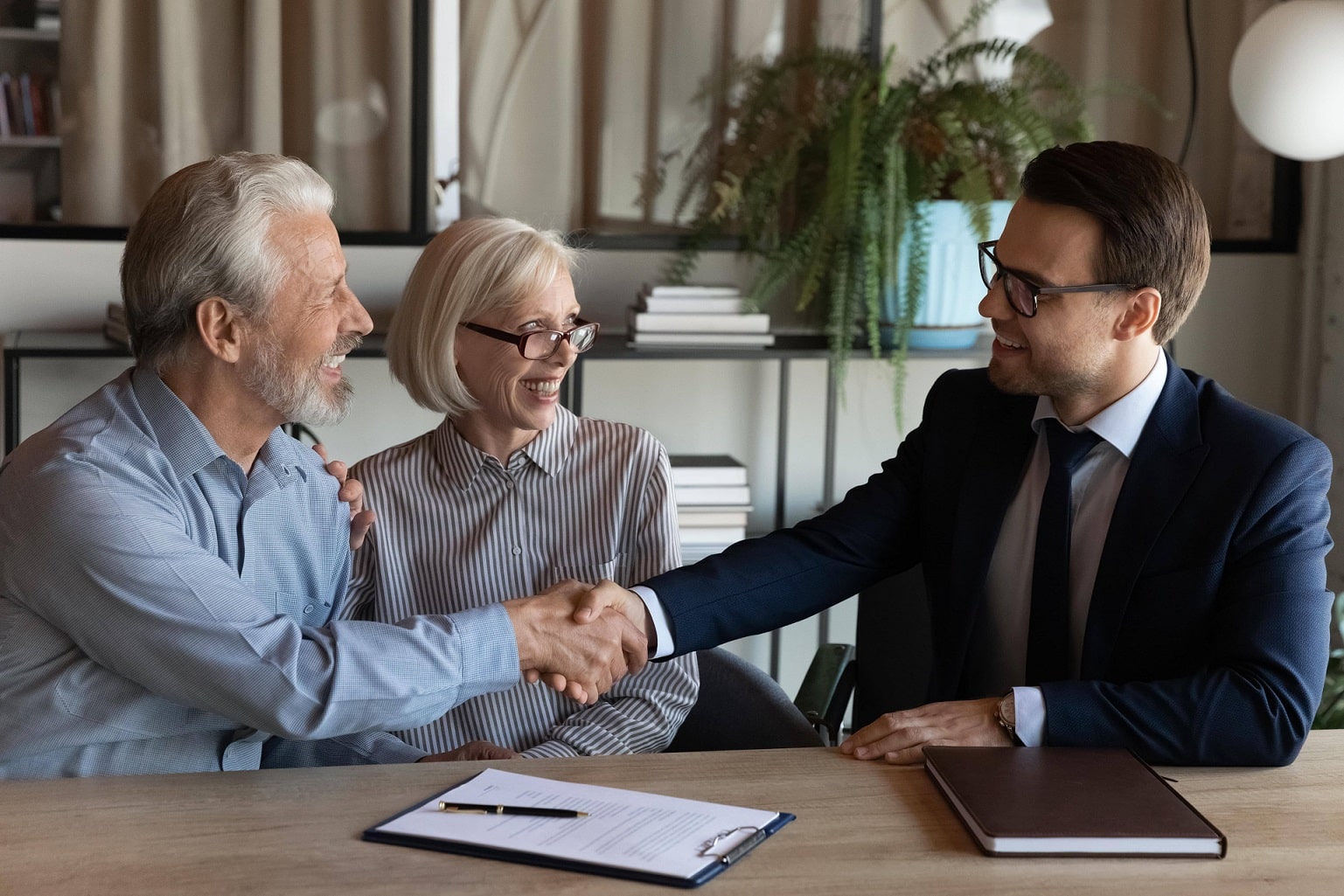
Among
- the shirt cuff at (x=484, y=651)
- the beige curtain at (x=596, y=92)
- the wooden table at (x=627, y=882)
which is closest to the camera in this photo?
the wooden table at (x=627, y=882)

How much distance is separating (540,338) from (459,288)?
148 mm

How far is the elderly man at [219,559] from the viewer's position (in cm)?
149

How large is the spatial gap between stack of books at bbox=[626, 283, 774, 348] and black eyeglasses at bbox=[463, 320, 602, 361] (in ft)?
3.30

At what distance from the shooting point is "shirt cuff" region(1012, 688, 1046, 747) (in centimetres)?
160

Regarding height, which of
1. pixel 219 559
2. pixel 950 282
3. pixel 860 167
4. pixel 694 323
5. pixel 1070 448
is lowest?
pixel 219 559

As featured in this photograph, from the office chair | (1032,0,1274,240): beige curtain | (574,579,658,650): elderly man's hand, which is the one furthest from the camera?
(1032,0,1274,240): beige curtain

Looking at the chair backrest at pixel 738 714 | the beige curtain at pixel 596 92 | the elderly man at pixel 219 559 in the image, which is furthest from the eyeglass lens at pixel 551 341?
the beige curtain at pixel 596 92

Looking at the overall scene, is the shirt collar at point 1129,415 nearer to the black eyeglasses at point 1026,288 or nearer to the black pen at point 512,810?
the black eyeglasses at point 1026,288

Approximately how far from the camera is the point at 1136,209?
183 cm

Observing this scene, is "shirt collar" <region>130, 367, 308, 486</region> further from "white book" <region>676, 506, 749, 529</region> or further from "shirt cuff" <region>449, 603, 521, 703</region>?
"white book" <region>676, 506, 749, 529</region>

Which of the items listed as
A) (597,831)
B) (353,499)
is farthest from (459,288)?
(597,831)

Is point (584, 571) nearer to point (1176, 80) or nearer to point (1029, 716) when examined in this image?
point (1029, 716)

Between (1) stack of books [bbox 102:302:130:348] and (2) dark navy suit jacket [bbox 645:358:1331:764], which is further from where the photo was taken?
(1) stack of books [bbox 102:302:130:348]

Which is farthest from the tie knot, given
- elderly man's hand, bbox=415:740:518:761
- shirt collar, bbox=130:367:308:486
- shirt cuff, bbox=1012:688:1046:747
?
shirt collar, bbox=130:367:308:486
